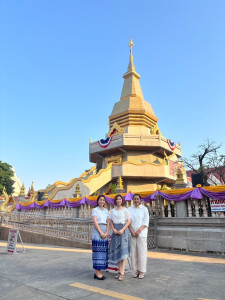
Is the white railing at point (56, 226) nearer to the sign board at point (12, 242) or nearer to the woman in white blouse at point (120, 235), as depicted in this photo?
the sign board at point (12, 242)

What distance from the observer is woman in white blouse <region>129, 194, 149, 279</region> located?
197 inches

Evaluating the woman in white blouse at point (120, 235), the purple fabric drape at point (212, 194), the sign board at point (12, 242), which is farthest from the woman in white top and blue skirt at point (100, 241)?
the purple fabric drape at point (212, 194)

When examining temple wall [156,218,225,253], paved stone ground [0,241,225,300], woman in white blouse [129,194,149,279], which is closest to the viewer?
paved stone ground [0,241,225,300]

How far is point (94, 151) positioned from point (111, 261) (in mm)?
26558

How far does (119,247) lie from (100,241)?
1.56ft

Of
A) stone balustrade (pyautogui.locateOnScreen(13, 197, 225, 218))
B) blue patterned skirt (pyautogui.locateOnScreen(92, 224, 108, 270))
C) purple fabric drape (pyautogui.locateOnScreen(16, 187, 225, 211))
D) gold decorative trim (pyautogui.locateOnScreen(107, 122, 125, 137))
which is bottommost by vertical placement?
blue patterned skirt (pyautogui.locateOnScreen(92, 224, 108, 270))

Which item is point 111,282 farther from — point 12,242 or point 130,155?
point 130,155

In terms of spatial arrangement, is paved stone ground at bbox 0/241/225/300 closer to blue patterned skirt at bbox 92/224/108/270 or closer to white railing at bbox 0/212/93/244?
blue patterned skirt at bbox 92/224/108/270

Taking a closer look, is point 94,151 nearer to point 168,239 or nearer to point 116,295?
point 168,239

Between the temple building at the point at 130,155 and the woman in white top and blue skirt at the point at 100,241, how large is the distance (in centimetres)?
1631

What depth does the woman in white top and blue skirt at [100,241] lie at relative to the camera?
4860mm

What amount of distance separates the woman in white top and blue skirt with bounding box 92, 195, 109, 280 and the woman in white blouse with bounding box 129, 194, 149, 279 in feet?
2.13

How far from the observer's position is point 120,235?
515 cm

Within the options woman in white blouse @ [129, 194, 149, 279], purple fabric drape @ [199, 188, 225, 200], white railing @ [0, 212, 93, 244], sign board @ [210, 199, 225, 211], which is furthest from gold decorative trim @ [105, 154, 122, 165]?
woman in white blouse @ [129, 194, 149, 279]
